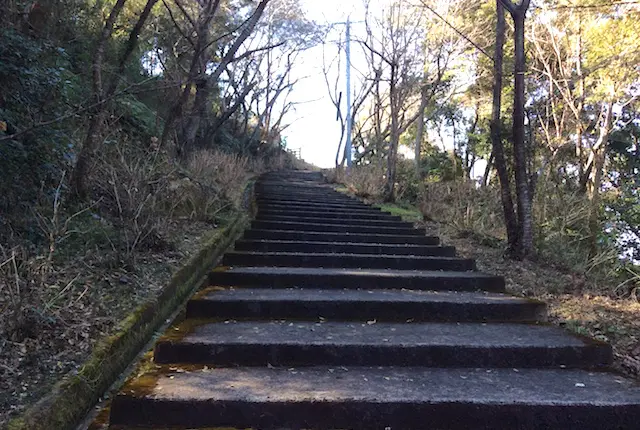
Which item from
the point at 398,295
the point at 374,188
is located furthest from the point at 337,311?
the point at 374,188

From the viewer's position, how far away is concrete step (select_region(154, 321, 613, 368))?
2.69 m

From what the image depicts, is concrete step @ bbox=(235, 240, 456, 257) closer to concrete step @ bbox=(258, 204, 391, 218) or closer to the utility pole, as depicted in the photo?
concrete step @ bbox=(258, 204, 391, 218)

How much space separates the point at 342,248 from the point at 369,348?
2.79 m

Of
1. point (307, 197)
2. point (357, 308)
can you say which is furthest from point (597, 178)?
point (357, 308)

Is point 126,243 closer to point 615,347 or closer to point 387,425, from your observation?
point 387,425

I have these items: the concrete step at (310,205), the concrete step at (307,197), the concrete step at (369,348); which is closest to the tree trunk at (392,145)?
the concrete step at (307,197)

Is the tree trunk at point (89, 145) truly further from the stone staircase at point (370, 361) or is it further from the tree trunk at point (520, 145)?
the tree trunk at point (520, 145)

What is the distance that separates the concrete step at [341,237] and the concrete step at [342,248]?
355 millimetres

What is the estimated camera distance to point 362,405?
218 cm

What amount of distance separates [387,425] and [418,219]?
610cm

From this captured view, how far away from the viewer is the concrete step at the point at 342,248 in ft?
17.5

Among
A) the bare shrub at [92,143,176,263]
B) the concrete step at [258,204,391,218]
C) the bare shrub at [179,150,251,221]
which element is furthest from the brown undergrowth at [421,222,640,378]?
the bare shrub at [92,143,176,263]

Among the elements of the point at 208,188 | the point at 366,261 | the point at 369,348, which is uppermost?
the point at 208,188

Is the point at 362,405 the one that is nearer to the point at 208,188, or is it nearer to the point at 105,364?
the point at 105,364
